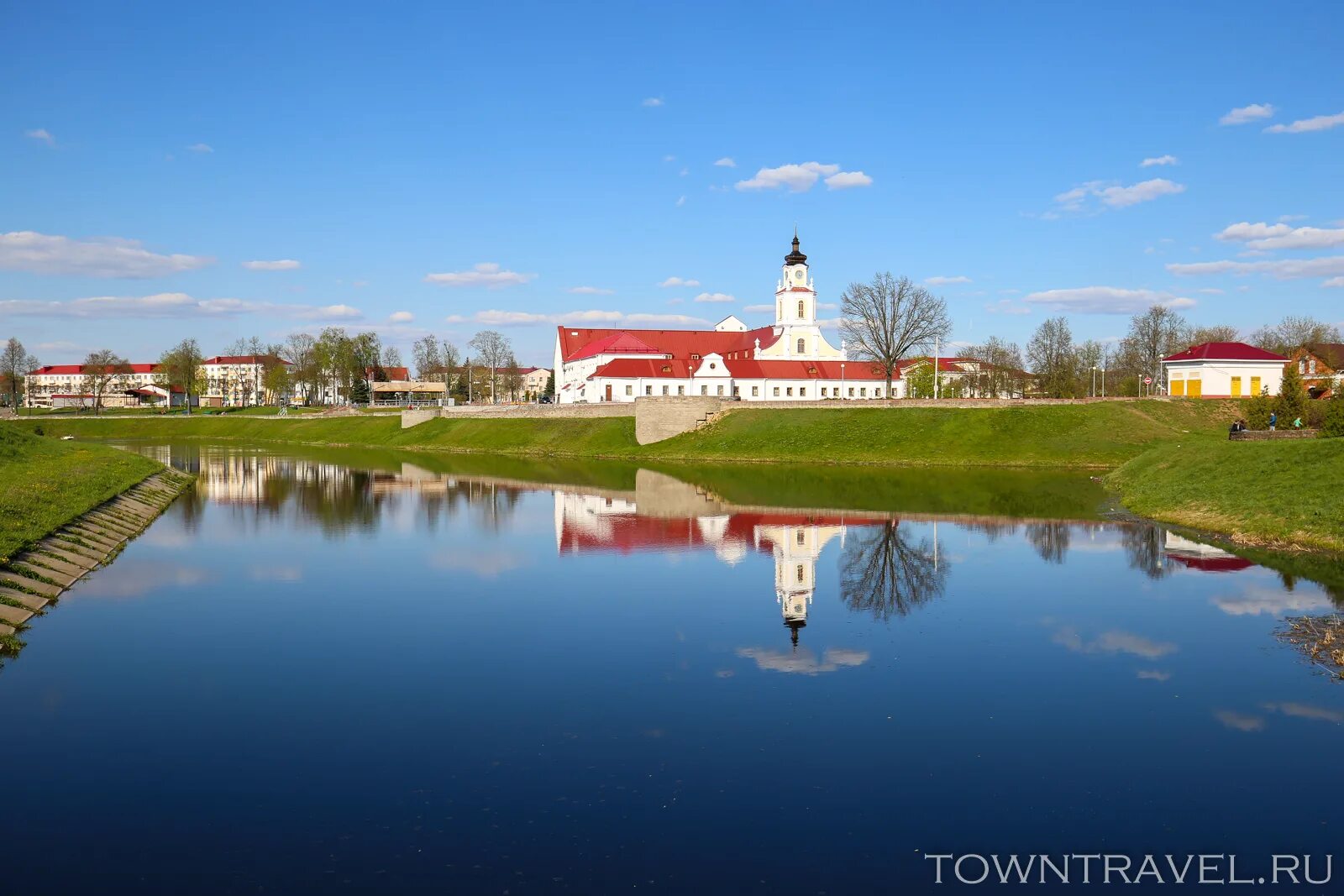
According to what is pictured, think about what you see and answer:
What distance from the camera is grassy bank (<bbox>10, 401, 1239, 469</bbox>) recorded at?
6225 centimetres

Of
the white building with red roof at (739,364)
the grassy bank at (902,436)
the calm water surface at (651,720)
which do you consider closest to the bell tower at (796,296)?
the white building with red roof at (739,364)

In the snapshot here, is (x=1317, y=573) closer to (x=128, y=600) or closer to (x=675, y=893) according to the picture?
(x=675, y=893)

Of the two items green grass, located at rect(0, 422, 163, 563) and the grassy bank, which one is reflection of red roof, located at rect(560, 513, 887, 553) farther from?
the grassy bank

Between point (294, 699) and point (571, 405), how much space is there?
71.3 meters

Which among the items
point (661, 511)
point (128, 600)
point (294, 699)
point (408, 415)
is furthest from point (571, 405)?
point (294, 699)

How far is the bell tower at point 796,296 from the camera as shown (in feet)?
334

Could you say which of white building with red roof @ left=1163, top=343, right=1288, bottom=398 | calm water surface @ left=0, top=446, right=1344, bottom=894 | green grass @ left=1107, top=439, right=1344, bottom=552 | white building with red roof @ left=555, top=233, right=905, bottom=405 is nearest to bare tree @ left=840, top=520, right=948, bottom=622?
calm water surface @ left=0, top=446, right=1344, bottom=894

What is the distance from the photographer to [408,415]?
323 ft

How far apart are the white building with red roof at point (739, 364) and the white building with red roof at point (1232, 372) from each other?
2815 cm

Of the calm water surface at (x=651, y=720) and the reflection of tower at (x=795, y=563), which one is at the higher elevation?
the reflection of tower at (x=795, y=563)

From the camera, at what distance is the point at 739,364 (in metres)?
97.2

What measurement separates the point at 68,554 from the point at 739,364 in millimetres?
75381

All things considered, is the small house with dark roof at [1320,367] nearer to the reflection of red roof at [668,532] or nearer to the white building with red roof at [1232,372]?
the white building with red roof at [1232,372]
